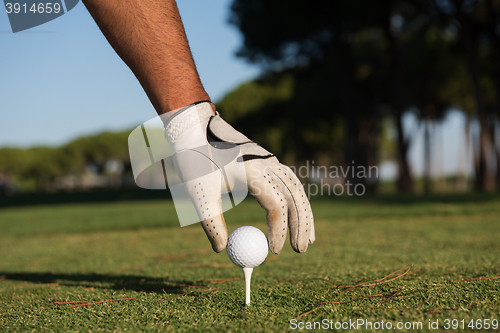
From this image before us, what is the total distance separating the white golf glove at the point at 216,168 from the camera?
1.89 metres

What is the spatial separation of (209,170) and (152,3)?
33.5 inches

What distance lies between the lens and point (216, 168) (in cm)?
191

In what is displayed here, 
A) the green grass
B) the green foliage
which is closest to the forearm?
the green grass

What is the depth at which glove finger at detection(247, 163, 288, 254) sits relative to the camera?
192 cm

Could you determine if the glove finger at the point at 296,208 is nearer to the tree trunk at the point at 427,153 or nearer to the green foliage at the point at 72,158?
the tree trunk at the point at 427,153

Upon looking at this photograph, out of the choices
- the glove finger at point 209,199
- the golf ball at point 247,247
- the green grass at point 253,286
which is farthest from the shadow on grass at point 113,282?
the glove finger at point 209,199

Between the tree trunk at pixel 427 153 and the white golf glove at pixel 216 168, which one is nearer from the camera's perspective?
the white golf glove at pixel 216 168

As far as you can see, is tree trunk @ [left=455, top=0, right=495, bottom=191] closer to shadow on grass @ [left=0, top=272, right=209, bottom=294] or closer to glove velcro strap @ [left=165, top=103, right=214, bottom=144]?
shadow on grass @ [left=0, top=272, right=209, bottom=294]

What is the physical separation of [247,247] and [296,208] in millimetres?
340

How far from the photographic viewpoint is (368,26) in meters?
18.9

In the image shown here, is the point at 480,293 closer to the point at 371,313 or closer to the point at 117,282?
the point at 371,313

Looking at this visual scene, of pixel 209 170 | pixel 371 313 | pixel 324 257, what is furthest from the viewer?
pixel 324 257

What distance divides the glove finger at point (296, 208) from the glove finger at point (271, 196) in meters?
0.03

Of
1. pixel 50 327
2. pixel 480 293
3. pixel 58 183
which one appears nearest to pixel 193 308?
pixel 50 327
